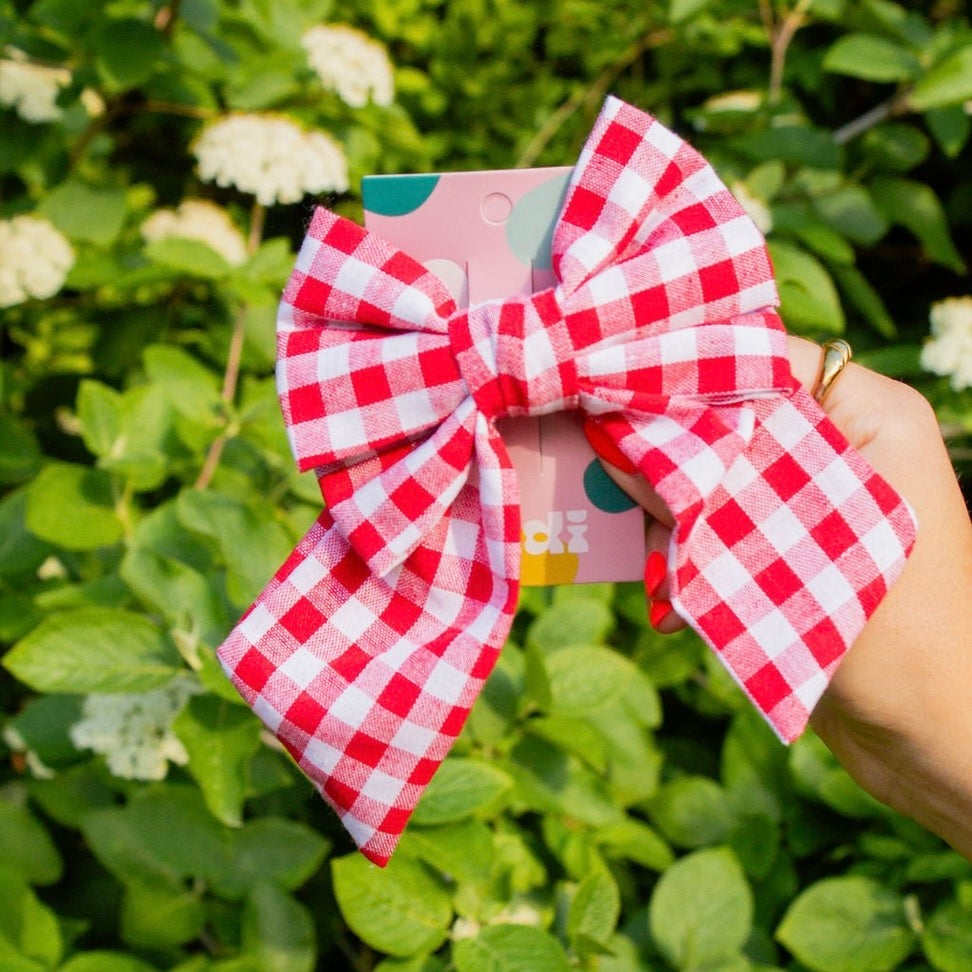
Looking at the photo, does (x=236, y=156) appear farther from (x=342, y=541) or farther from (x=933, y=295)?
(x=933, y=295)

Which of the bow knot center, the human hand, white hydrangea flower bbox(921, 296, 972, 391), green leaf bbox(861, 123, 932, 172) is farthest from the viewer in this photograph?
green leaf bbox(861, 123, 932, 172)

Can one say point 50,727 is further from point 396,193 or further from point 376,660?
point 396,193

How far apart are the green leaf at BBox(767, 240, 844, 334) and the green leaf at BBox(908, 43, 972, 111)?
A: 0.22m

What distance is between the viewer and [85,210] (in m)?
1.17

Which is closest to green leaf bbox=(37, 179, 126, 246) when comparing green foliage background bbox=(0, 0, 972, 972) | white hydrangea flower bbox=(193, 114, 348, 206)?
green foliage background bbox=(0, 0, 972, 972)

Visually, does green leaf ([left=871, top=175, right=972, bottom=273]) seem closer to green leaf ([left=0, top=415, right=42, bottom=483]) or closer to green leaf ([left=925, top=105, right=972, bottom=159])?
green leaf ([left=925, top=105, right=972, bottom=159])

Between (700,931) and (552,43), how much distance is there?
1340 mm

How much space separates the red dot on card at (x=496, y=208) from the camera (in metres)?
0.60

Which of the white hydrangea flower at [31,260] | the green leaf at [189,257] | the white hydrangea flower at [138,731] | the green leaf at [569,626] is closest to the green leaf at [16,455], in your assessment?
the white hydrangea flower at [31,260]

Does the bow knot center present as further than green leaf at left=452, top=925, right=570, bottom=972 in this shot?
No

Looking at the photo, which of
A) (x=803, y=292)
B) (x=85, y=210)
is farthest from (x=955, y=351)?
(x=85, y=210)

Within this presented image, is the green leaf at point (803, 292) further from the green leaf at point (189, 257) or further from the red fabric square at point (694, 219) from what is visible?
the green leaf at point (189, 257)

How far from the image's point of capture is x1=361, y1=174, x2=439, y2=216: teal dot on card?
0.59m

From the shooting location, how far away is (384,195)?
0.59m
